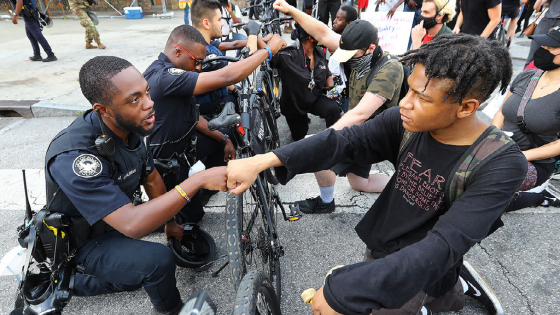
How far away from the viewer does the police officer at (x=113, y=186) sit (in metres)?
1.69

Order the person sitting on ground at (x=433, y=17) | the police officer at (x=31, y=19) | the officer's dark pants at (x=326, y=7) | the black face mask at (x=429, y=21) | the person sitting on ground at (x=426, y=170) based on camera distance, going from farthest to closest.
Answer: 1. the officer's dark pants at (x=326, y=7)
2. the police officer at (x=31, y=19)
3. the black face mask at (x=429, y=21)
4. the person sitting on ground at (x=433, y=17)
5. the person sitting on ground at (x=426, y=170)

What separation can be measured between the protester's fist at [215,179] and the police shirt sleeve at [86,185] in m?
0.45

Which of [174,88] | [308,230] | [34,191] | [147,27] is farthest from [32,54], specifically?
[308,230]

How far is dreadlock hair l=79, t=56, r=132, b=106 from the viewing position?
5.80ft

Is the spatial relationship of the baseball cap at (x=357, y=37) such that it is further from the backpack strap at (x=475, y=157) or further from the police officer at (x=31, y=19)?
the police officer at (x=31, y=19)

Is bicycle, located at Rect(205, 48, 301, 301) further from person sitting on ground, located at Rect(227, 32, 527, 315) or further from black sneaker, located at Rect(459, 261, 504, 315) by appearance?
black sneaker, located at Rect(459, 261, 504, 315)

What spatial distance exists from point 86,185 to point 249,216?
3.08ft

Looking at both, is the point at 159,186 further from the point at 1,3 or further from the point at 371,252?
the point at 1,3

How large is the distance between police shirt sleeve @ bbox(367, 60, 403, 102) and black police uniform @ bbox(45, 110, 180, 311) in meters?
1.85

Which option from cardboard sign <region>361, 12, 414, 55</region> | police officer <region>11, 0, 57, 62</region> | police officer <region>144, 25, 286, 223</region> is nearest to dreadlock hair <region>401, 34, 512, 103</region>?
police officer <region>144, 25, 286, 223</region>

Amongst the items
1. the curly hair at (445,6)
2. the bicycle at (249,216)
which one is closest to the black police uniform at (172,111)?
the bicycle at (249,216)

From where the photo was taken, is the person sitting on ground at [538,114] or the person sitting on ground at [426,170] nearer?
the person sitting on ground at [426,170]

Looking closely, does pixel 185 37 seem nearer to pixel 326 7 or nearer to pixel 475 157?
pixel 475 157

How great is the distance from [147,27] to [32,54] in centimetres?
444
